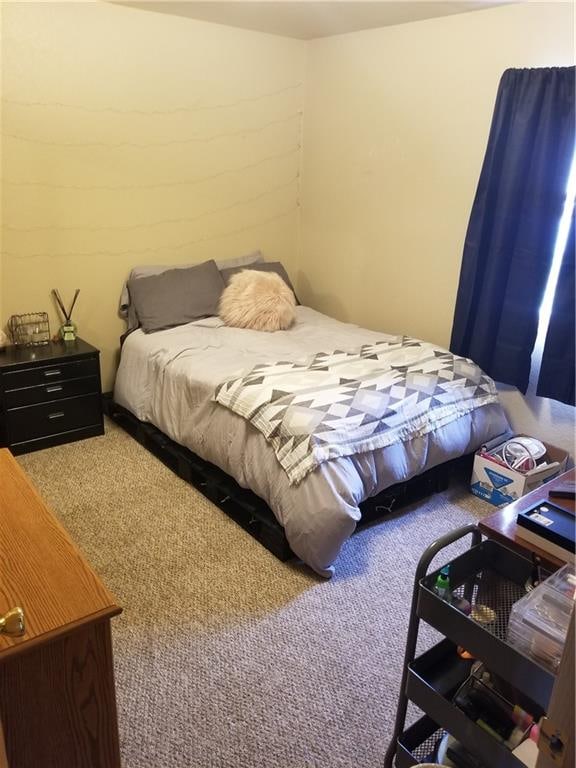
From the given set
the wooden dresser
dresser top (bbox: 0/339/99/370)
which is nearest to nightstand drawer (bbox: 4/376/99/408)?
dresser top (bbox: 0/339/99/370)

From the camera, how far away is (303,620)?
79.8 inches

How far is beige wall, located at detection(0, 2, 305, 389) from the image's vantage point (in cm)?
299

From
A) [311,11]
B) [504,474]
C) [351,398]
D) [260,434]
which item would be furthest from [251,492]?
[311,11]

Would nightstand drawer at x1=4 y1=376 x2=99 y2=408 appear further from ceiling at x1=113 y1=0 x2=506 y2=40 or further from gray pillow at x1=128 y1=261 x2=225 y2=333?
ceiling at x1=113 y1=0 x2=506 y2=40

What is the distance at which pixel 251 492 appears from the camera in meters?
2.53

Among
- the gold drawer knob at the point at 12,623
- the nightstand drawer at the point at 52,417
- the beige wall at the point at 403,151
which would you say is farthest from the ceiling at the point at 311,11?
the gold drawer knob at the point at 12,623

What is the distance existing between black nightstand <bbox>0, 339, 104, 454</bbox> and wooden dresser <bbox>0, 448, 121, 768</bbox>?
1.91 metres

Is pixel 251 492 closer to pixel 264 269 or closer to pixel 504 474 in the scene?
pixel 504 474

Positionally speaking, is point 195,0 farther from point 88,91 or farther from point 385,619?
point 385,619

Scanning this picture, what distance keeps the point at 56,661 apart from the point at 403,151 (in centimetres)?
317

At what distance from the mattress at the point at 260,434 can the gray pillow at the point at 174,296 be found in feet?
0.31

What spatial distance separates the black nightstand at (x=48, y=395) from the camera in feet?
9.69

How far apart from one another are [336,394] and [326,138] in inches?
86.4

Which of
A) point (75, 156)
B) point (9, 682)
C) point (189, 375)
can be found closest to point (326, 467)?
point (189, 375)
